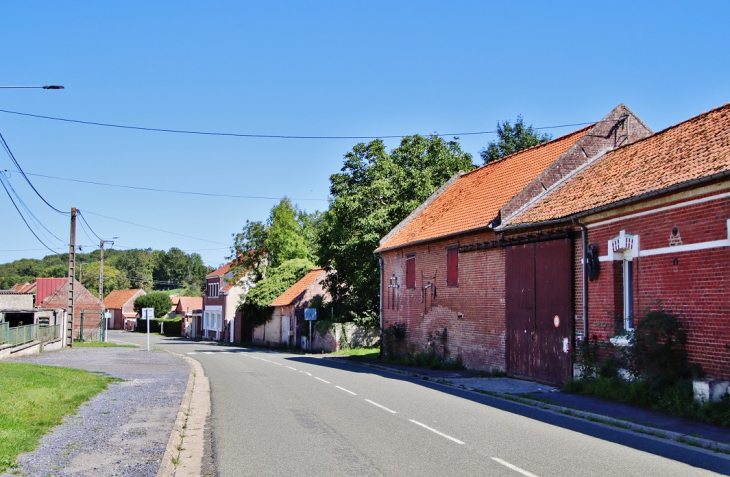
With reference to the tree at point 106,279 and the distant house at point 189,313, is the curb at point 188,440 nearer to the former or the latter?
the distant house at point 189,313

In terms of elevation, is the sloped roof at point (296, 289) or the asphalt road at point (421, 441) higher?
the sloped roof at point (296, 289)

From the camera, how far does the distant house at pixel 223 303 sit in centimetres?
6700

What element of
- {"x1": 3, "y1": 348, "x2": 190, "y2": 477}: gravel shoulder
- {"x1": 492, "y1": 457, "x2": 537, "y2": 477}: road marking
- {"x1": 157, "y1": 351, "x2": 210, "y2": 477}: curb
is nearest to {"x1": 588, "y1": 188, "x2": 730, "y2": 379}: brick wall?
{"x1": 492, "y1": 457, "x2": 537, "y2": 477}: road marking

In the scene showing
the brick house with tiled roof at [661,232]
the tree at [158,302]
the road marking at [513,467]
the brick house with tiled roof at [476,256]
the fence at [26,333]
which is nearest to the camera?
the road marking at [513,467]

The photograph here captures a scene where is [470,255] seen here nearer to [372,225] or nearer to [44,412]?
[372,225]

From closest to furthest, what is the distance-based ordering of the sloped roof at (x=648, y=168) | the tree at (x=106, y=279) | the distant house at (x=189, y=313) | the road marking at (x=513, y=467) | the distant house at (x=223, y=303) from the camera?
the road marking at (x=513, y=467) < the sloped roof at (x=648, y=168) < the distant house at (x=223, y=303) < the distant house at (x=189, y=313) < the tree at (x=106, y=279)

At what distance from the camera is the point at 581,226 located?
16875 millimetres

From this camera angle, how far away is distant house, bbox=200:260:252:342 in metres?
67.0

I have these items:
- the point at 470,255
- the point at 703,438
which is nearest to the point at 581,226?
the point at 470,255

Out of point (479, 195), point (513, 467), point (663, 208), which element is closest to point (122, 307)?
point (479, 195)

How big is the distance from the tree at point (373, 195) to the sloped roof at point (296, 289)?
454 inches

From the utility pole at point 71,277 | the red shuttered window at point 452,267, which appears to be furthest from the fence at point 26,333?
the red shuttered window at point 452,267

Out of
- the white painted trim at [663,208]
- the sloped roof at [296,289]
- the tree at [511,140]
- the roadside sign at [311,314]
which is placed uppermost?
the tree at [511,140]

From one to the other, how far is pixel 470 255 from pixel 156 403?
39.8 ft
